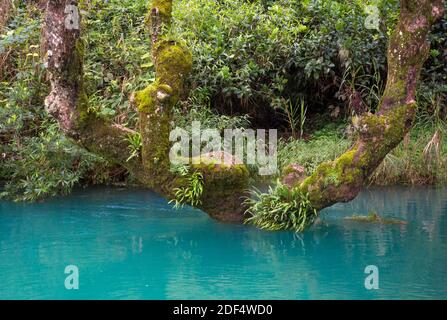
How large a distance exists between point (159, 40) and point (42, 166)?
302 centimetres

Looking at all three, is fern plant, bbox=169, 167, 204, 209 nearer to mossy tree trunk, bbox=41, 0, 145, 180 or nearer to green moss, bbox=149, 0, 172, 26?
mossy tree trunk, bbox=41, 0, 145, 180

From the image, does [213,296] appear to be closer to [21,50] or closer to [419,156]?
[419,156]

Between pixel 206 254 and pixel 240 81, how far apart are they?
505 centimetres

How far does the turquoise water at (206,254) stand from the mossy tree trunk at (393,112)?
0.61m

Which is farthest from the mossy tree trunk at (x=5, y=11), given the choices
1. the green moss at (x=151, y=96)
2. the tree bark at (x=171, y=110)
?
the green moss at (x=151, y=96)

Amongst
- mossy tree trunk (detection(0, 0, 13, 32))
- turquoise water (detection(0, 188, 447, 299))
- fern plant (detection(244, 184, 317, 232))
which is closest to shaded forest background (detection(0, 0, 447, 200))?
mossy tree trunk (detection(0, 0, 13, 32))

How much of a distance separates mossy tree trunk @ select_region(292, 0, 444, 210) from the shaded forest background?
307 cm

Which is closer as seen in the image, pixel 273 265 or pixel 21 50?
pixel 273 265

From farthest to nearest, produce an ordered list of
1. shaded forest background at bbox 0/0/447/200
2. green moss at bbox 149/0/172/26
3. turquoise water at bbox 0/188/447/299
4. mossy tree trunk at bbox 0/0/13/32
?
mossy tree trunk at bbox 0/0/13/32
shaded forest background at bbox 0/0/447/200
green moss at bbox 149/0/172/26
turquoise water at bbox 0/188/447/299

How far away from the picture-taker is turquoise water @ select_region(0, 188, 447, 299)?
511cm

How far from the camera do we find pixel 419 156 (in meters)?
9.72

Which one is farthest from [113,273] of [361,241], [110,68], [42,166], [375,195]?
[110,68]

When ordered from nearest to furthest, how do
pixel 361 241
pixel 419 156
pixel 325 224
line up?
pixel 361 241, pixel 325 224, pixel 419 156
